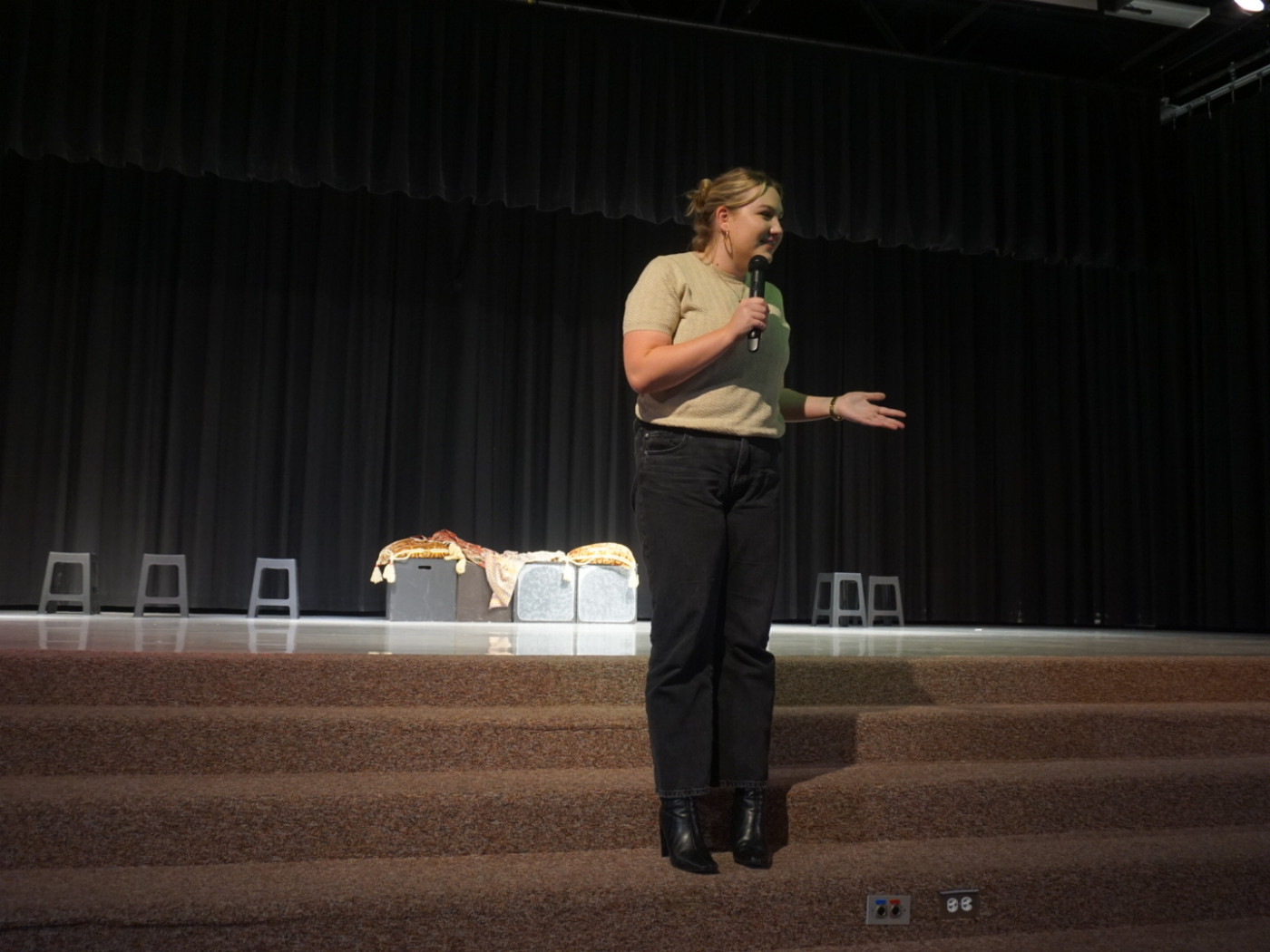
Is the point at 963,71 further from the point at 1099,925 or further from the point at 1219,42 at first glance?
the point at 1099,925

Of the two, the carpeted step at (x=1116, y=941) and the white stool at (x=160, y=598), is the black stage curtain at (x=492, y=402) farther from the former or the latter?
the carpeted step at (x=1116, y=941)

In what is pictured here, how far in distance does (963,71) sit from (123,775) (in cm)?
678

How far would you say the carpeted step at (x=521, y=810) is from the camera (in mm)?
1934

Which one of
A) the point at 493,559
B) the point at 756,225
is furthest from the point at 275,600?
the point at 756,225

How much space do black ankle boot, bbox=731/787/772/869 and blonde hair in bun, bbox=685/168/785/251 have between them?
108 cm

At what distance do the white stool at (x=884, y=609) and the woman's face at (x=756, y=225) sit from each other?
565 centimetres

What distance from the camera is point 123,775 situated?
2.20 metres

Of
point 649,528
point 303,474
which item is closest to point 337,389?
point 303,474

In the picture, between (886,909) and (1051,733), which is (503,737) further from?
(1051,733)

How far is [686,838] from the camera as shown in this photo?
191 cm

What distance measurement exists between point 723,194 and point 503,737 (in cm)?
128

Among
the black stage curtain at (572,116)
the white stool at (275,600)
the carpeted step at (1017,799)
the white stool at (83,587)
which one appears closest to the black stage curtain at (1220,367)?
the black stage curtain at (572,116)

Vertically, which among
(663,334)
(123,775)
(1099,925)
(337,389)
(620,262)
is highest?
(620,262)

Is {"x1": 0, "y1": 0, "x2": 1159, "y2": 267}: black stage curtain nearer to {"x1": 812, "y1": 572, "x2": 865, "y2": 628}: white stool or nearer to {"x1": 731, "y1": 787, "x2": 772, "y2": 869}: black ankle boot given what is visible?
{"x1": 812, "y1": 572, "x2": 865, "y2": 628}: white stool
